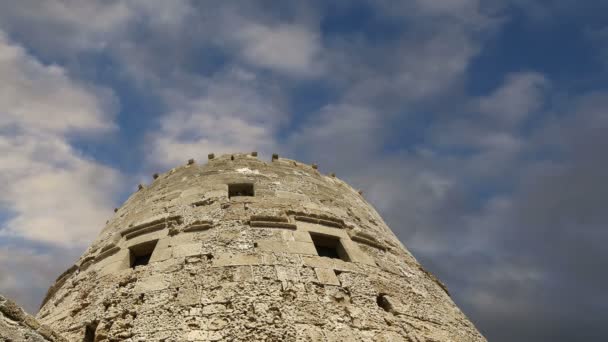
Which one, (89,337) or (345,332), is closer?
(345,332)

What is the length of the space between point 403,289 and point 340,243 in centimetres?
122

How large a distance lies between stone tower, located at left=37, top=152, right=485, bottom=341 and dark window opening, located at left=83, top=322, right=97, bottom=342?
0.01 meters

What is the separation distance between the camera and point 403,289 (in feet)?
21.3

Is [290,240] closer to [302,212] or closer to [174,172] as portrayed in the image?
[302,212]

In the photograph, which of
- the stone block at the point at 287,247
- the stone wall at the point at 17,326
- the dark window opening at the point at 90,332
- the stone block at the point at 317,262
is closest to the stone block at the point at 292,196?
the stone block at the point at 287,247

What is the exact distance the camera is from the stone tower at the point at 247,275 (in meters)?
5.07

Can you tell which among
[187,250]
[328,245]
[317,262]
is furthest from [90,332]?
[328,245]

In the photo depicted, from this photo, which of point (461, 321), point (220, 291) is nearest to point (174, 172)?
point (220, 291)

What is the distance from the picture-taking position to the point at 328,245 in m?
7.17

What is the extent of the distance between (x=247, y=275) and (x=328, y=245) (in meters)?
1.91

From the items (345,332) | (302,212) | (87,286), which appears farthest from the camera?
(302,212)

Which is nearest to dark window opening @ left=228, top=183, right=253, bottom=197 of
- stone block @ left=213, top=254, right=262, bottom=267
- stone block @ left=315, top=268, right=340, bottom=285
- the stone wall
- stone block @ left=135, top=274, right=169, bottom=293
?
stone block @ left=213, top=254, right=262, bottom=267

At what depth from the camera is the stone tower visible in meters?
5.07

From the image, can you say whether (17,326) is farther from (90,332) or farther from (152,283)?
(152,283)
